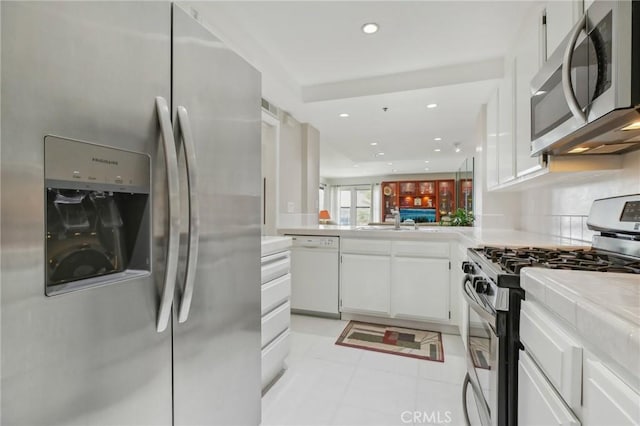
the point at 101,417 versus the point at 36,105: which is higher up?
the point at 36,105

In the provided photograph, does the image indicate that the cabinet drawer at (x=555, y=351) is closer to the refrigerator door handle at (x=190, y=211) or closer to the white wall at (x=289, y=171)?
the refrigerator door handle at (x=190, y=211)

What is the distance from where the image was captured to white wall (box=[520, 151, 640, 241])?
1361 millimetres

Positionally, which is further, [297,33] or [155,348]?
[297,33]

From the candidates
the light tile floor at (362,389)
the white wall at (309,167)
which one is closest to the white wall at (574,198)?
the light tile floor at (362,389)

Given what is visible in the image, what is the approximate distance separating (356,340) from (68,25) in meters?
2.56

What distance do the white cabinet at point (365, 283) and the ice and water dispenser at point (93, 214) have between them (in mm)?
2273

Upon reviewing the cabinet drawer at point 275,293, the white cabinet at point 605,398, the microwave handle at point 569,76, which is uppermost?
the microwave handle at point 569,76

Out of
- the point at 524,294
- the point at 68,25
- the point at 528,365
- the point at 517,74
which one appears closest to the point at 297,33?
the point at 517,74

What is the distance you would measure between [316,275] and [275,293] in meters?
1.30

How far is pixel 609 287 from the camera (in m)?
0.69

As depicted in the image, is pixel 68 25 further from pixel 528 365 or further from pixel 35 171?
pixel 528 365

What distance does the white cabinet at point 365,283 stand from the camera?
2.87m

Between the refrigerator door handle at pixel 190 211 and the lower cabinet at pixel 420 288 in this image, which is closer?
the refrigerator door handle at pixel 190 211

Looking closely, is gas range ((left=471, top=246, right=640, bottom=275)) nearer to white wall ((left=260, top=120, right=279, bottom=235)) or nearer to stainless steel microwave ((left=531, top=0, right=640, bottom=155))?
stainless steel microwave ((left=531, top=0, right=640, bottom=155))
